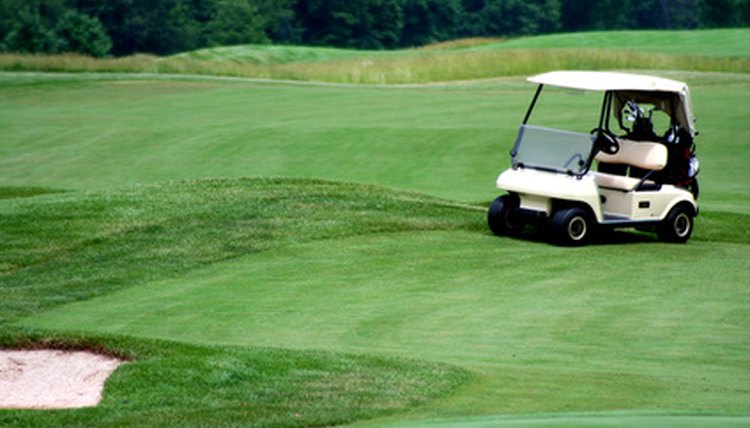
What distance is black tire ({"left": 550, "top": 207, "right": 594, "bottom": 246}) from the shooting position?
606 inches

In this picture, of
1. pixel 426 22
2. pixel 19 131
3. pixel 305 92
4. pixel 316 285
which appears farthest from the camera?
pixel 426 22

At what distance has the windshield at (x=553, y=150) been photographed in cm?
1576

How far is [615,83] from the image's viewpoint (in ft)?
51.5

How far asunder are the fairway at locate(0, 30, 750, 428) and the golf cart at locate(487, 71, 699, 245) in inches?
12.3

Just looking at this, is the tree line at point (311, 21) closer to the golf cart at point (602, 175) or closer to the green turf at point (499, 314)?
the golf cart at point (602, 175)

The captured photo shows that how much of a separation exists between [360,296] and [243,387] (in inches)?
131

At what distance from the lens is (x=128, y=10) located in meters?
93.7

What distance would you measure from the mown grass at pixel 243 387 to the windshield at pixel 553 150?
639 centimetres

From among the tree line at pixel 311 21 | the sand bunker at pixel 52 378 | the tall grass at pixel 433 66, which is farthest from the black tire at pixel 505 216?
the tree line at pixel 311 21

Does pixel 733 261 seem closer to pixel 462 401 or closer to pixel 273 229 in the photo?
pixel 273 229

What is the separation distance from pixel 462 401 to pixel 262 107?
928 inches

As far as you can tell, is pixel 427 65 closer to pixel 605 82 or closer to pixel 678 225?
pixel 678 225

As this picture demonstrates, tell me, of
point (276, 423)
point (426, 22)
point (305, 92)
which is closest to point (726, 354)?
point (276, 423)

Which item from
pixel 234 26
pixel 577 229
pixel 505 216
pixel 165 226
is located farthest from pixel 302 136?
pixel 234 26
